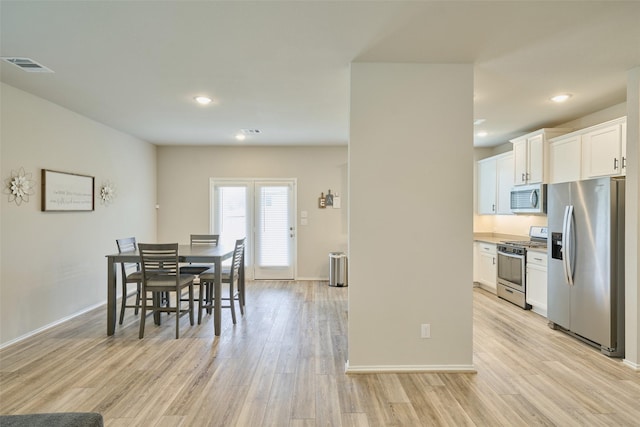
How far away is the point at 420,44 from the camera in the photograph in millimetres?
2637

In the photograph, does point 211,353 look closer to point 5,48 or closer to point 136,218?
point 5,48

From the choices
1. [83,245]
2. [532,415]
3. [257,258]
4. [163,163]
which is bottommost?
[532,415]

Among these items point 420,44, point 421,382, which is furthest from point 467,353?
point 420,44

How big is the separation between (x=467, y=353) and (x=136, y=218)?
5472 mm

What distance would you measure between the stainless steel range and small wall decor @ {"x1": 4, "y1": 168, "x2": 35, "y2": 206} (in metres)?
6.00

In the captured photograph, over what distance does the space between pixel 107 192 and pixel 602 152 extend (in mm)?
6360

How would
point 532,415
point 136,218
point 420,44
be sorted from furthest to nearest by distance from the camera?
point 136,218
point 420,44
point 532,415

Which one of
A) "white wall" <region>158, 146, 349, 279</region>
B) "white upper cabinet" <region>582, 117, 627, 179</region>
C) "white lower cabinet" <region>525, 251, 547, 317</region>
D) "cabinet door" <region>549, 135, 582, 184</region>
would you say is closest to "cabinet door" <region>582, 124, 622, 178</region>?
"white upper cabinet" <region>582, 117, 627, 179</region>

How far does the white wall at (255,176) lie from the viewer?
6777 millimetres

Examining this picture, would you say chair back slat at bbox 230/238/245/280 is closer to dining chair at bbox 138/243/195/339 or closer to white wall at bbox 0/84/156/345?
dining chair at bbox 138/243/195/339

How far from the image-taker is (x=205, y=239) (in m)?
5.39

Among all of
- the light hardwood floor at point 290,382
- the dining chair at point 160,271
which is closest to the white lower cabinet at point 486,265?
the light hardwood floor at point 290,382

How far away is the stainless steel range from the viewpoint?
15.8 ft

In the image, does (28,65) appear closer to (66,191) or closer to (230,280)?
(66,191)
